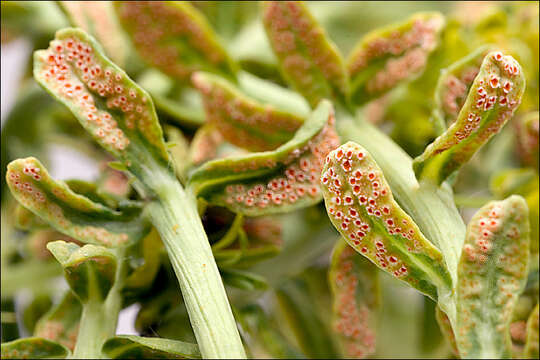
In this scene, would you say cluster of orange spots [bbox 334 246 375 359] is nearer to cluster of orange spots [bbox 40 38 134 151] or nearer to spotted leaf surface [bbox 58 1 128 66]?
cluster of orange spots [bbox 40 38 134 151]

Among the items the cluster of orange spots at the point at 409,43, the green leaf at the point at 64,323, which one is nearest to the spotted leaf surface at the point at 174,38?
the cluster of orange spots at the point at 409,43

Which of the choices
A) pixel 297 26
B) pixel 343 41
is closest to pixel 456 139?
pixel 297 26

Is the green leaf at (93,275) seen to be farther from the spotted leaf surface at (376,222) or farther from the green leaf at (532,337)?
the green leaf at (532,337)

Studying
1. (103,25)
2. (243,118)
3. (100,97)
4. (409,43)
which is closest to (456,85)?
(409,43)

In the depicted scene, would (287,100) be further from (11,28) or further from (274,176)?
(11,28)

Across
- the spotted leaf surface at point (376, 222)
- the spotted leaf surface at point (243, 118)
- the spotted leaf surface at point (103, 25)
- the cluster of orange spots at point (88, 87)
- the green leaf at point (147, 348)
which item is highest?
the spotted leaf surface at point (103, 25)

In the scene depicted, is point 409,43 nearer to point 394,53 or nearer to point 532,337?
point 394,53
